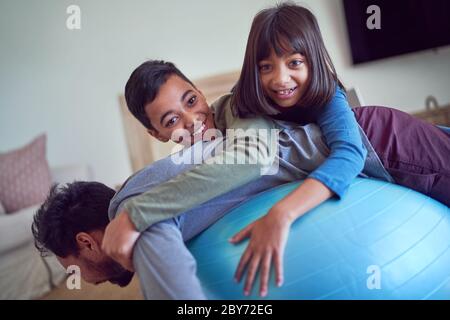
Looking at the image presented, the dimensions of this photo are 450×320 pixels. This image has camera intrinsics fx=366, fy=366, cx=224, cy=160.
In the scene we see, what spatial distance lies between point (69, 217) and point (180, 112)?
0.87 feet

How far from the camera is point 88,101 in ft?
3.64

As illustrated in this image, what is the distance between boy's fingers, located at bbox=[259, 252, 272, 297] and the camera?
0.42 m

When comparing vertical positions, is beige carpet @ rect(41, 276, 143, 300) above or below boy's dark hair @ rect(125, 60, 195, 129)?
below

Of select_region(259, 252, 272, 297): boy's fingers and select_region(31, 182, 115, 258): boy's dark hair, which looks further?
select_region(31, 182, 115, 258): boy's dark hair

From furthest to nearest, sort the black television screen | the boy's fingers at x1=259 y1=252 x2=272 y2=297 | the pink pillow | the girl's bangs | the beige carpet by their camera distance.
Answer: the pink pillow < the black television screen < the beige carpet < the girl's bangs < the boy's fingers at x1=259 y1=252 x2=272 y2=297

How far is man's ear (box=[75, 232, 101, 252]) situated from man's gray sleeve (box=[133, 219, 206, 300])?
0.62 feet

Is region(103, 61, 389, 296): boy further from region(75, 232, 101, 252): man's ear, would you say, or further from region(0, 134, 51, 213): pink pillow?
region(0, 134, 51, 213): pink pillow

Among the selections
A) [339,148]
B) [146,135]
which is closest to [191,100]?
[339,148]

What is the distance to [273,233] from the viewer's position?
44cm

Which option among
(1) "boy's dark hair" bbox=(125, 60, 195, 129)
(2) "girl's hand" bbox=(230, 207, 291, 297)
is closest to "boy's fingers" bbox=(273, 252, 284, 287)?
(2) "girl's hand" bbox=(230, 207, 291, 297)

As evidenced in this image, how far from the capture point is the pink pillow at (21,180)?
1386mm

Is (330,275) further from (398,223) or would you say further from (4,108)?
(4,108)

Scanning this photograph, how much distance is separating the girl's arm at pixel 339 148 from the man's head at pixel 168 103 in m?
0.22

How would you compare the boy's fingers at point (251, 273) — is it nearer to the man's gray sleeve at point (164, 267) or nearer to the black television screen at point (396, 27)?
the man's gray sleeve at point (164, 267)
